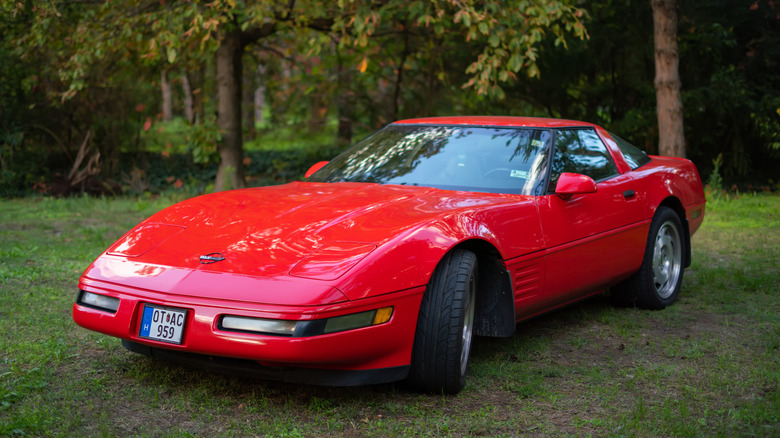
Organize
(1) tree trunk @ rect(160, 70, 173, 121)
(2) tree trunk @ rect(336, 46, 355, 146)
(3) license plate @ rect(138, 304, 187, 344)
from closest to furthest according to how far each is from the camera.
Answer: (3) license plate @ rect(138, 304, 187, 344)
(2) tree trunk @ rect(336, 46, 355, 146)
(1) tree trunk @ rect(160, 70, 173, 121)

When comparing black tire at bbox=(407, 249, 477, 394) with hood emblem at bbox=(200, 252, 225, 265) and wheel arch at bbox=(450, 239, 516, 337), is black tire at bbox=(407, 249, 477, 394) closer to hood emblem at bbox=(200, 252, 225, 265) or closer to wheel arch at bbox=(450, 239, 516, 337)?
wheel arch at bbox=(450, 239, 516, 337)

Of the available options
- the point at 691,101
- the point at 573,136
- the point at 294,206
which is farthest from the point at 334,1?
the point at 294,206

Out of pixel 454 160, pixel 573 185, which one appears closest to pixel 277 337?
pixel 454 160

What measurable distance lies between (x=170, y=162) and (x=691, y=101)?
10.2 metres

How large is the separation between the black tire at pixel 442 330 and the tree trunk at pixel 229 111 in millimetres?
9335

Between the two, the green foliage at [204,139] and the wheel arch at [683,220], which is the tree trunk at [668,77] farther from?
the green foliage at [204,139]

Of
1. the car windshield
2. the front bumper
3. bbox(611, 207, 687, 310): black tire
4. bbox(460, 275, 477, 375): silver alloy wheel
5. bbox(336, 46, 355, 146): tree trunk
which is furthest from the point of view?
bbox(336, 46, 355, 146): tree trunk

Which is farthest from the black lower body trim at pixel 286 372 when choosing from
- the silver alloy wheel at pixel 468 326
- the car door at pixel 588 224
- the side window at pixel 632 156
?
the side window at pixel 632 156

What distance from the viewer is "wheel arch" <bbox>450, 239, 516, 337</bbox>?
149 inches

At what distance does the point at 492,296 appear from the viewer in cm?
382

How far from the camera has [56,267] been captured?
248 inches

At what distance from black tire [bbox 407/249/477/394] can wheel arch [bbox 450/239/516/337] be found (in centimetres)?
33

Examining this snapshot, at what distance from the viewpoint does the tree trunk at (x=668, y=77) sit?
1095 centimetres

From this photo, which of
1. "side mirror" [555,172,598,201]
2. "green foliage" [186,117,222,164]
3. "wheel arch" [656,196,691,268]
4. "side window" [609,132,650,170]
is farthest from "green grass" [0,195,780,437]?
"green foliage" [186,117,222,164]
